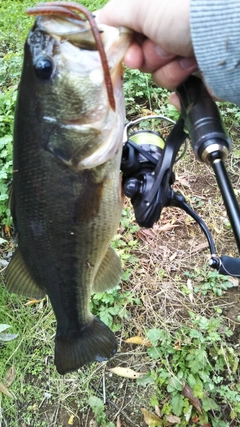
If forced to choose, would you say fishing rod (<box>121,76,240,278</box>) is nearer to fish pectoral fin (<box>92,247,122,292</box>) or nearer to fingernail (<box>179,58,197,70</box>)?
fingernail (<box>179,58,197,70</box>)

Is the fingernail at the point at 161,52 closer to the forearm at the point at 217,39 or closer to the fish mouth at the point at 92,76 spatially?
the fish mouth at the point at 92,76

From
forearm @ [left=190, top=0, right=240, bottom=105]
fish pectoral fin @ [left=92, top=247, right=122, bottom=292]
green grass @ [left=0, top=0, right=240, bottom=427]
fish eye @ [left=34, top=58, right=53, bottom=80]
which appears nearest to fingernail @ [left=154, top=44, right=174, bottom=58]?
forearm @ [left=190, top=0, right=240, bottom=105]

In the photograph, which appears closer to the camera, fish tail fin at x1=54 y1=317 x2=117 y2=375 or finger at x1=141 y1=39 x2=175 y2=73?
finger at x1=141 y1=39 x2=175 y2=73

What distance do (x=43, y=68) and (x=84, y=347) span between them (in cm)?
122

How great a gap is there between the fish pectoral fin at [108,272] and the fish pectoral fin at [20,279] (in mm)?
246

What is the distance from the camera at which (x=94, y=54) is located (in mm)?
1341

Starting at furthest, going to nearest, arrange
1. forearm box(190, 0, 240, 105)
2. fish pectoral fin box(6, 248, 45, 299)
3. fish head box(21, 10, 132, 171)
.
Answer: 1. fish pectoral fin box(6, 248, 45, 299)
2. fish head box(21, 10, 132, 171)
3. forearm box(190, 0, 240, 105)

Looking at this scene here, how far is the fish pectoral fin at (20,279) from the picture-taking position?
179 cm

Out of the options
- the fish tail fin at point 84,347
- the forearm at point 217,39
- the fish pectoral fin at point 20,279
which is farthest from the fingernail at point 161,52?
the fish tail fin at point 84,347

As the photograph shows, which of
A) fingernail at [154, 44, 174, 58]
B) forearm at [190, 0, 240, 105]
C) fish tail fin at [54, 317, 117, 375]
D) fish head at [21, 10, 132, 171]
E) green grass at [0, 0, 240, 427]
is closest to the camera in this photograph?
forearm at [190, 0, 240, 105]

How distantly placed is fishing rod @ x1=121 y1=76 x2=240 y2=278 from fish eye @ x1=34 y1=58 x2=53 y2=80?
38 cm

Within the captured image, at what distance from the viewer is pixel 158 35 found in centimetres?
141

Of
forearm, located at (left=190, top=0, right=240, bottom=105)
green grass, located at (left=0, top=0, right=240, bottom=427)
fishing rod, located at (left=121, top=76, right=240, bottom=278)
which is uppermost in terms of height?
forearm, located at (left=190, top=0, right=240, bottom=105)

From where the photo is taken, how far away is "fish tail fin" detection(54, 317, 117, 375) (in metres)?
1.96
